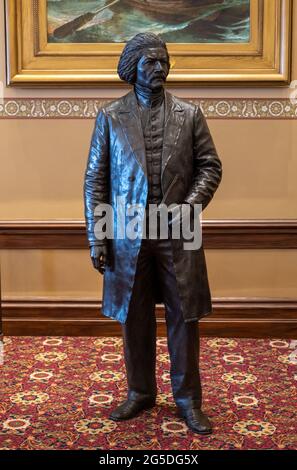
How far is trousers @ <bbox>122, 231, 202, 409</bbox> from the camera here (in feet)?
12.9

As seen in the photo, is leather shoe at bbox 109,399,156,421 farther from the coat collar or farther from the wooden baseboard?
the wooden baseboard

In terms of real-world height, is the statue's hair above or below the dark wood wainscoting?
above

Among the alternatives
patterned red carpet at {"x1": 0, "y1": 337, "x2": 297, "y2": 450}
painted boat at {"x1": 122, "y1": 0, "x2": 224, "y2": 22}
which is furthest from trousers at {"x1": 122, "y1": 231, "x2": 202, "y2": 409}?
painted boat at {"x1": 122, "y1": 0, "x2": 224, "y2": 22}

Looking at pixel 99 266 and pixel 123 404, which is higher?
pixel 99 266

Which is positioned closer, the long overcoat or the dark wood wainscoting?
the long overcoat

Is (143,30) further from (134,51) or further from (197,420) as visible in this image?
(197,420)

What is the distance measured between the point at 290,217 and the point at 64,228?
1707mm

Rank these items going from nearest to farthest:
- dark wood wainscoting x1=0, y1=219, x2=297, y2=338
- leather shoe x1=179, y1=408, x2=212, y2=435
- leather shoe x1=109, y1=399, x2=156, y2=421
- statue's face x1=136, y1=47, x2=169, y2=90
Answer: statue's face x1=136, y1=47, x2=169, y2=90 < leather shoe x1=179, y1=408, x2=212, y2=435 < leather shoe x1=109, y1=399, x2=156, y2=421 < dark wood wainscoting x1=0, y1=219, x2=297, y2=338

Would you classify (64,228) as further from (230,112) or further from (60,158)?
(230,112)

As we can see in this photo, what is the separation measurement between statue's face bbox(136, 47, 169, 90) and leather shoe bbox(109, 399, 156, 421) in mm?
1743

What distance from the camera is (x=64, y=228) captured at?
5.61 metres

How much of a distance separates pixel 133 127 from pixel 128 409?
155cm

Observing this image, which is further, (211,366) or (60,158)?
(60,158)

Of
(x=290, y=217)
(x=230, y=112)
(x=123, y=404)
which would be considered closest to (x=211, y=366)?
(x=123, y=404)
